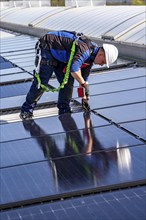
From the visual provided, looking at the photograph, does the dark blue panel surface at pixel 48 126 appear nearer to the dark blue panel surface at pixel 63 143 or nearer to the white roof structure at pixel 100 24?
the dark blue panel surface at pixel 63 143

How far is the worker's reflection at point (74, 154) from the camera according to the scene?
226 inches

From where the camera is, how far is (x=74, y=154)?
660 cm

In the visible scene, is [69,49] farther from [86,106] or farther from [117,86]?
[117,86]

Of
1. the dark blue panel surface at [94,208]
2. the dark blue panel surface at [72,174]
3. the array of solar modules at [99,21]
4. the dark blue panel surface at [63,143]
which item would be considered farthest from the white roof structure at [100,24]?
the dark blue panel surface at [94,208]

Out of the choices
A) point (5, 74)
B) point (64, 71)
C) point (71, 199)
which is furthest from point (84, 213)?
point (5, 74)

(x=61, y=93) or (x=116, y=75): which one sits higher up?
(x=61, y=93)

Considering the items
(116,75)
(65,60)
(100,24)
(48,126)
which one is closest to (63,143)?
(48,126)

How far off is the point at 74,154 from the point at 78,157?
5.8 inches

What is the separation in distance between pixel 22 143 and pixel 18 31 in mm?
24305

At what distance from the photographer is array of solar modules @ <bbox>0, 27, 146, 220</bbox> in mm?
5062

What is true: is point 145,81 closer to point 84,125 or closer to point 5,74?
point 84,125

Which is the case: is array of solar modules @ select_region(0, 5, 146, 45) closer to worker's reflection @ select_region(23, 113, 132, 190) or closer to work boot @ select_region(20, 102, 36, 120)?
work boot @ select_region(20, 102, 36, 120)

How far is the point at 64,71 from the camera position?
8.77 metres

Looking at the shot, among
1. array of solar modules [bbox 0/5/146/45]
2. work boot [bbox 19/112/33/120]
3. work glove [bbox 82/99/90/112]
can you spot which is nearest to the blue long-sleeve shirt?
work glove [bbox 82/99/90/112]
